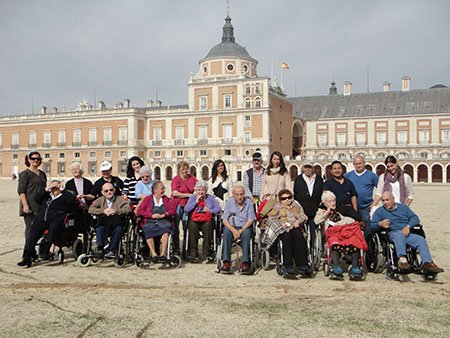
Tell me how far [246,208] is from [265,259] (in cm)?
72

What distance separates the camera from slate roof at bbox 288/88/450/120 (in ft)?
164

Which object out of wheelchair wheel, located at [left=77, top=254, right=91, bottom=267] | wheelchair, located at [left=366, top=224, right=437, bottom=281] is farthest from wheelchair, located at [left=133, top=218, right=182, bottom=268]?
wheelchair, located at [left=366, top=224, right=437, bottom=281]

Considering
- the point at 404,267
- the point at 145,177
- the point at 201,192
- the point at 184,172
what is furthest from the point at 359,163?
the point at 145,177

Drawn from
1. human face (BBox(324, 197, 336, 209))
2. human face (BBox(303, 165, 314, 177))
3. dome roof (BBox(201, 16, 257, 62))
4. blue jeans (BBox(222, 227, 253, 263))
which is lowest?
blue jeans (BBox(222, 227, 253, 263))

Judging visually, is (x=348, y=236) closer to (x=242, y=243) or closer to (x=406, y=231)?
(x=406, y=231)

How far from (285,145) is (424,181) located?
42.4ft

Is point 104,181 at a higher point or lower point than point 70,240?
higher

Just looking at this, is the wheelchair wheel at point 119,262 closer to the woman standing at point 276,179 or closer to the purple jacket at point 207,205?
the purple jacket at point 207,205

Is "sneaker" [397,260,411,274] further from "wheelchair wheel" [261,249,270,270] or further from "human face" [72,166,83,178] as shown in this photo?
"human face" [72,166,83,178]

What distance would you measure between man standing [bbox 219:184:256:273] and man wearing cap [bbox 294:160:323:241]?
0.69 m

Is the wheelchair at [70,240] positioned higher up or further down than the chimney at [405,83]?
further down

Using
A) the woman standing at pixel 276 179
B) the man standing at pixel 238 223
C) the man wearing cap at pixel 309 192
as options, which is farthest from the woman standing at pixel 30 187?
the man wearing cap at pixel 309 192

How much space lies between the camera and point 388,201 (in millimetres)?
5879

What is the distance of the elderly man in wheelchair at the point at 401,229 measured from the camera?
549cm
